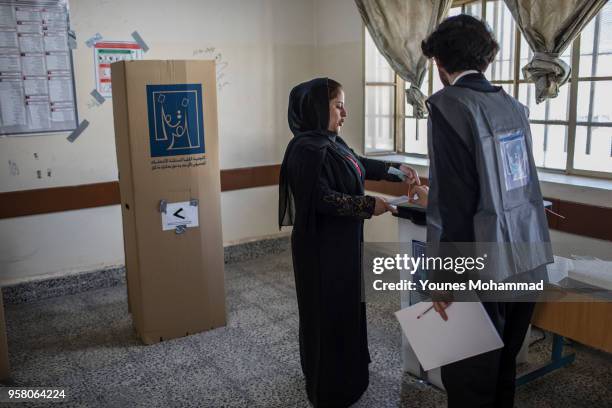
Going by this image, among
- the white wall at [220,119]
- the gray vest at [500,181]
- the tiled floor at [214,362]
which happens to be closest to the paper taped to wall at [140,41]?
the white wall at [220,119]

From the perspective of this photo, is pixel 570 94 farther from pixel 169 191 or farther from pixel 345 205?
pixel 169 191

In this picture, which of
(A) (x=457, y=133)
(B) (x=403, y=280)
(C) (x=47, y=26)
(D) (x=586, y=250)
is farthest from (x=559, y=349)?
(C) (x=47, y=26)

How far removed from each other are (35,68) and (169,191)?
1459 millimetres

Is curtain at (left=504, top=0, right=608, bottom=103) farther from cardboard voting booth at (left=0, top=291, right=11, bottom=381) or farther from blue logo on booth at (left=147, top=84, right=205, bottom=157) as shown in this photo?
cardboard voting booth at (left=0, top=291, right=11, bottom=381)

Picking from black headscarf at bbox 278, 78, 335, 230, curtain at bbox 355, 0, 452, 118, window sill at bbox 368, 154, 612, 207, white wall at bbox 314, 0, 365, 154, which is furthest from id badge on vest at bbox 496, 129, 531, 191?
white wall at bbox 314, 0, 365, 154

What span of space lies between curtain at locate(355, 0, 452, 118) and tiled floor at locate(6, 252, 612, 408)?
1.55 meters

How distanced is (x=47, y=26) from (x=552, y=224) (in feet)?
11.2

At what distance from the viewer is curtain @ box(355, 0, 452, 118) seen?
4020mm

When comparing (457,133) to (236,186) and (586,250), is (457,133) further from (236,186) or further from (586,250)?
(236,186)

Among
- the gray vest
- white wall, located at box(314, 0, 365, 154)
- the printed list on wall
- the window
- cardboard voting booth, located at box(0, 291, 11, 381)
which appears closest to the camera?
the gray vest

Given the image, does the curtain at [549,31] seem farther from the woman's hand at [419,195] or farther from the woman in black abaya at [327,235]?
the woman in black abaya at [327,235]

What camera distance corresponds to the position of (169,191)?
318cm

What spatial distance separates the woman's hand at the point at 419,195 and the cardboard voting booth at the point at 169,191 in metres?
1.24

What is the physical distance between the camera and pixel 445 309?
1.88 meters
